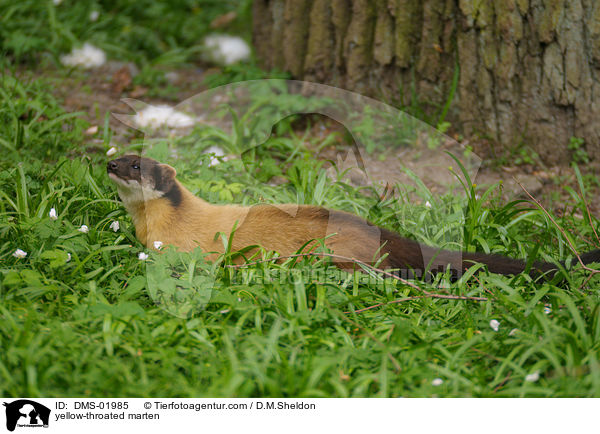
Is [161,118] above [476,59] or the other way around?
the other way around

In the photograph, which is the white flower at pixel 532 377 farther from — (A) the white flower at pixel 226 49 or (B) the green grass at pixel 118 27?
(B) the green grass at pixel 118 27

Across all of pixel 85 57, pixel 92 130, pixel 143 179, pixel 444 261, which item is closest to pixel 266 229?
pixel 143 179

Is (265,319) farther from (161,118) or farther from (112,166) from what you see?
(161,118)

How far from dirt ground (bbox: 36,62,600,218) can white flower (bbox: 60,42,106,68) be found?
0.63 feet

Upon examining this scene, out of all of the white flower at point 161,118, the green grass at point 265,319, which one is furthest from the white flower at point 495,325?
the white flower at point 161,118

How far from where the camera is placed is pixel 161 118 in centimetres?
486

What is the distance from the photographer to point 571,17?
4562 millimetres

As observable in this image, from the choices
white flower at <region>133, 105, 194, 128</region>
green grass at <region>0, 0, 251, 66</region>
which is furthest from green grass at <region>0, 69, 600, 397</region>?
green grass at <region>0, 0, 251, 66</region>

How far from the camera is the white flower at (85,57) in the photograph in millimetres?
6262

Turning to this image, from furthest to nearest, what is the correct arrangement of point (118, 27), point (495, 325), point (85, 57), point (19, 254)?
point (118, 27) → point (85, 57) → point (19, 254) → point (495, 325)

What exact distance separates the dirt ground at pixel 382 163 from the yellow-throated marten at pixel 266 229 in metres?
0.81

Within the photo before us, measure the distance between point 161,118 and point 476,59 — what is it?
2718 mm

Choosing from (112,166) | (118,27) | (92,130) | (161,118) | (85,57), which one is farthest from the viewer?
(118,27)
